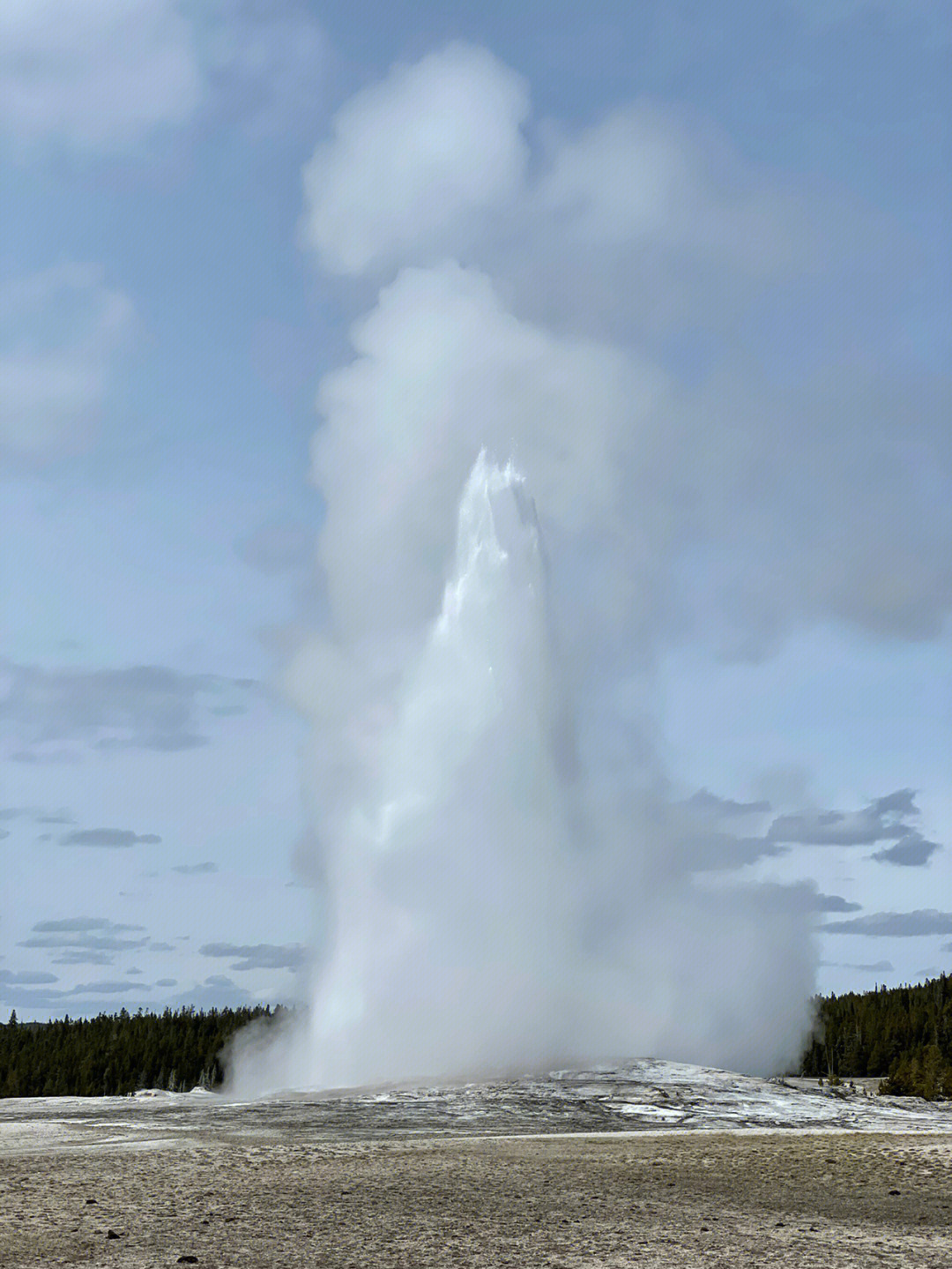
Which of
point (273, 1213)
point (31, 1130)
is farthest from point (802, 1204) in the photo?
point (31, 1130)

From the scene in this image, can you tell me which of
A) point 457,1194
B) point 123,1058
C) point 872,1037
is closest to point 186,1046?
point 123,1058

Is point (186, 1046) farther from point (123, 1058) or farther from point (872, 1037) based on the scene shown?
point (872, 1037)

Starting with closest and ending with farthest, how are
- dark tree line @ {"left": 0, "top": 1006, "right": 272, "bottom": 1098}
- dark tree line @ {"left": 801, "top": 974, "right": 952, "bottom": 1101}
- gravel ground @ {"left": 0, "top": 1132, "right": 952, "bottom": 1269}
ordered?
1. gravel ground @ {"left": 0, "top": 1132, "right": 952, "bottom": 1269}
2. dark tree line @ {"left": 801, "top": 974, "right": 952, "bottom": 1101}
3. dark tree line @ {"left": 0, "top": 1006, "right": 272, "bottom": 1098}

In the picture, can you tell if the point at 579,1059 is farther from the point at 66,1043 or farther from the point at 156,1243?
the point at 66,1043

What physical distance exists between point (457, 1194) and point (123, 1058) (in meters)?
99.5

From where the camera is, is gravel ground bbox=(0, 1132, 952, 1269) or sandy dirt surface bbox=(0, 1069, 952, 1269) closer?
gravel ground bbox=(0, 1132, 952, 1269)

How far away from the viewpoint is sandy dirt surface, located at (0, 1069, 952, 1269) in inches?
636

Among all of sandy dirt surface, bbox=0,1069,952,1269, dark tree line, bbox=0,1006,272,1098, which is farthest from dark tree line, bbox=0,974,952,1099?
sandy dirt surface, bbox=0,1069,952,1269

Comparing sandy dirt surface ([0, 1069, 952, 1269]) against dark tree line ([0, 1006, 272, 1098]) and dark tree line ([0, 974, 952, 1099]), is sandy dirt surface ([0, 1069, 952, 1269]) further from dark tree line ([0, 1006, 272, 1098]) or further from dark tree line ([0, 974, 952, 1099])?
dark tree line ([0, 1006, 272, 1098])

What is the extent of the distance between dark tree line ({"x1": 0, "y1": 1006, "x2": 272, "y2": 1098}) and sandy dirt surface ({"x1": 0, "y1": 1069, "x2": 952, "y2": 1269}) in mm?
77088

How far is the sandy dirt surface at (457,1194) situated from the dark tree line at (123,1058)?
253 feet

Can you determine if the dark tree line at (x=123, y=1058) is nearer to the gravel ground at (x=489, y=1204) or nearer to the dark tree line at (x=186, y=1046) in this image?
the dark tree line at (x=186, y=1046)

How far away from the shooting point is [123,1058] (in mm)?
110562

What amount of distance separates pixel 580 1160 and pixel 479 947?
26283 mm
